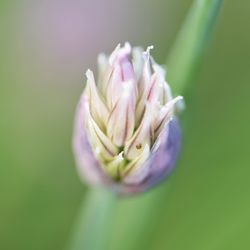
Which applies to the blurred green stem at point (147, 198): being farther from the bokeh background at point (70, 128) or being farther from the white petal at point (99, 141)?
the bokeh background at point (70, 128)

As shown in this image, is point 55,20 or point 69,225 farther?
point 55,20

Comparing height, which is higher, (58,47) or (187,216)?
(58,47)

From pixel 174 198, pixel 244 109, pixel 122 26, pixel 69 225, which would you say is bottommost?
pixel 69 225

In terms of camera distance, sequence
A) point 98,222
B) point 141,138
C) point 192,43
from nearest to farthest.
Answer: point 141,138 → point 192,43 → point 98,222

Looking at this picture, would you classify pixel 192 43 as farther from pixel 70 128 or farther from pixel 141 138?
pixel 70 128

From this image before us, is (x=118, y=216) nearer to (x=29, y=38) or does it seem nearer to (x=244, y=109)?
(x=244, y=109)

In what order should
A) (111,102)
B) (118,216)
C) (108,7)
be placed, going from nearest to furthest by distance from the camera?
(111,102)
(118,216)
(108,7)

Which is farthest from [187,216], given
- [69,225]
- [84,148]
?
[84,148]

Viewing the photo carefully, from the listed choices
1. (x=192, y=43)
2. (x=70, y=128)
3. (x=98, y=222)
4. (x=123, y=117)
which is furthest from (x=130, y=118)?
(x=70, y=128)
